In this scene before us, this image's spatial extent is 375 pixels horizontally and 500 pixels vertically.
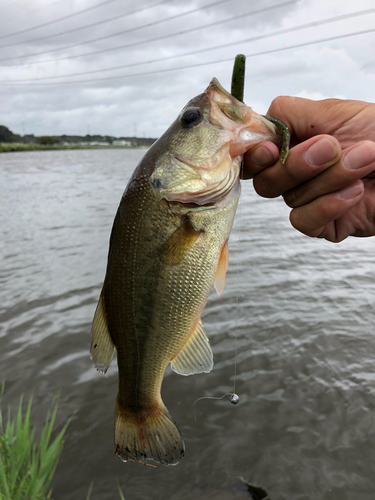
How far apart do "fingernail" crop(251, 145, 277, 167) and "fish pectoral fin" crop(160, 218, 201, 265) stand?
0.58 metres

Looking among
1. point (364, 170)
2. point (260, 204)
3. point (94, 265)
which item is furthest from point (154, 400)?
point (260, 204)

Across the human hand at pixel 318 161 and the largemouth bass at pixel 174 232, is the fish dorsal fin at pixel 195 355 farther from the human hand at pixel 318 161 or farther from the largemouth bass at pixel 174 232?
the human hand at pixel 318 161

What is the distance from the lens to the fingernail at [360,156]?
6.86ft

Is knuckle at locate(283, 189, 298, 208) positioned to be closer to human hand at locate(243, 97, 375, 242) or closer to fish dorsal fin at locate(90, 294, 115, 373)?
human hand at locate(243, 97, 375, 242)

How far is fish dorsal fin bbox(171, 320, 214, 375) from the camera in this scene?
Answer: 2.34 meters

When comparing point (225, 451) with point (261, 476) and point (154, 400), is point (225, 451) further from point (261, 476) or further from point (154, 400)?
point (154, 400)

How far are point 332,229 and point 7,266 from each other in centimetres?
936

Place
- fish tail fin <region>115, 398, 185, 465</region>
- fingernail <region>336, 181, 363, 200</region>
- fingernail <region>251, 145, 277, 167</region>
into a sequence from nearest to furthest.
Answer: fingernail <region>251, 145, 277, 167</region> → fish tail fin <region>115, 398, 185, 465</region> → fingernail <region>336, 181, 363, 200</region>

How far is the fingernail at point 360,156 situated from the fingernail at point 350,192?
9.7 inches

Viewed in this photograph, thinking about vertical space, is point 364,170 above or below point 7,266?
above

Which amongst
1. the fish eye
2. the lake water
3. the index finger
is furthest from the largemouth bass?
the lake water

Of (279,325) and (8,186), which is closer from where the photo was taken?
(279,325)

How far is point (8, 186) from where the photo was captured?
24656mm

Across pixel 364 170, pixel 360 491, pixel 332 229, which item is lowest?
pixel 360 491
